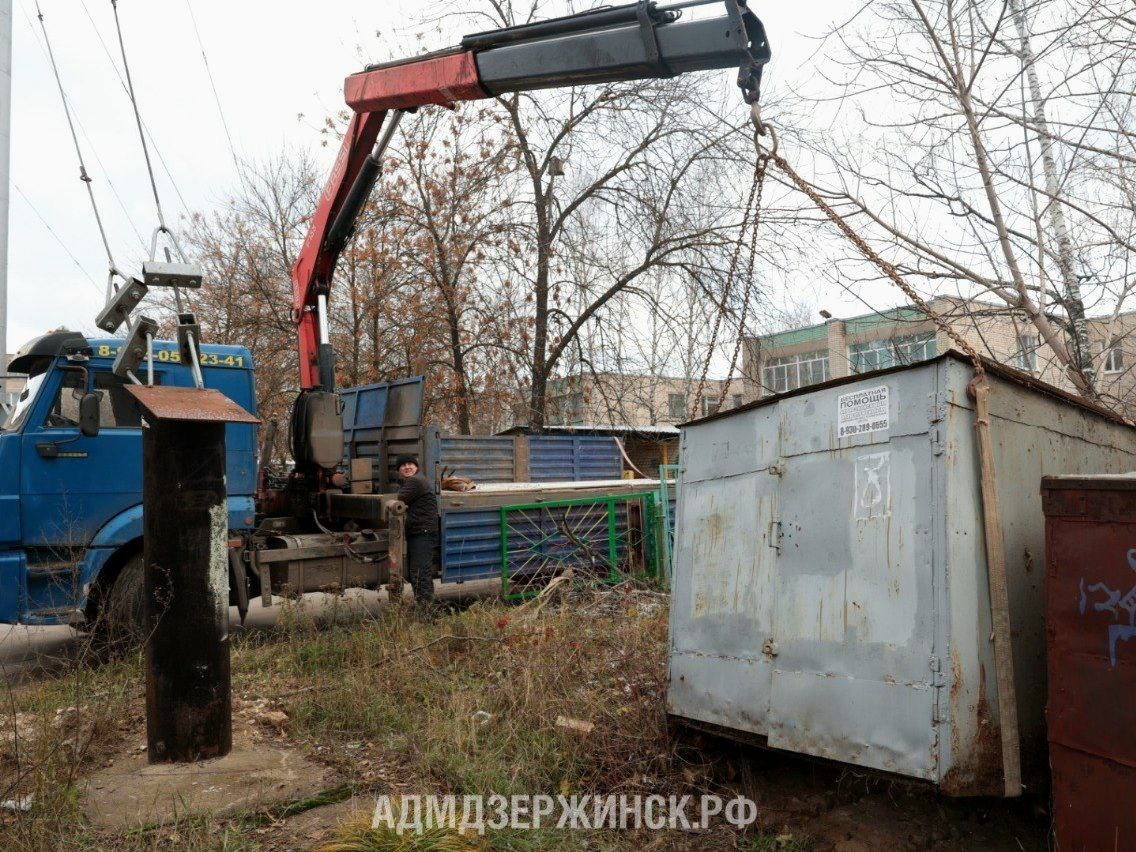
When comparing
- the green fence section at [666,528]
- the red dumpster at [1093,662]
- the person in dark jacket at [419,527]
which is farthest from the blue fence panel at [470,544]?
the red dumpster at [1093,662]

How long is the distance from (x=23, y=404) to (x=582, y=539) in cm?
572

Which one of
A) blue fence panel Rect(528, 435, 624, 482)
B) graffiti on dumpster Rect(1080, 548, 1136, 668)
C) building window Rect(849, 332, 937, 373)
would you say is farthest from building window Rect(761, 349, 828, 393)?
graffiti on dumpster Rect(1080, 548, 1136, 668)

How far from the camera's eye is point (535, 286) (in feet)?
52.5

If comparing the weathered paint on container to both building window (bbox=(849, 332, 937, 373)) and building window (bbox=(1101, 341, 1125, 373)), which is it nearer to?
building window (bbox=(849, 332, 937, 373))

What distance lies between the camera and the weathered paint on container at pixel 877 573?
11.2 ft

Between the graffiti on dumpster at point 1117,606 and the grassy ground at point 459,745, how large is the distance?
1.23m

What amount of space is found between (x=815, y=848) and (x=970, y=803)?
0.79m

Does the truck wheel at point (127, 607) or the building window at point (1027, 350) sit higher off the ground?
the building window at point (1027, 350)

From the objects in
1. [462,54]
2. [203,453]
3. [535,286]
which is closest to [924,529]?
[203,453]

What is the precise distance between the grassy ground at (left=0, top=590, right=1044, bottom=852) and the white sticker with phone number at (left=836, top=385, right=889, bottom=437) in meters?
1.73

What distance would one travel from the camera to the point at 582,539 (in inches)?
388

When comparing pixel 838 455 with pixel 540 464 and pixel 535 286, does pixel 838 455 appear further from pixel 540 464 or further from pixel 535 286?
pixel 535 286

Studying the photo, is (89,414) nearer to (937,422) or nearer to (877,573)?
(877,573)

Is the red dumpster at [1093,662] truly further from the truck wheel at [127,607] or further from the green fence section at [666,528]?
the green fence section at [666,528]
